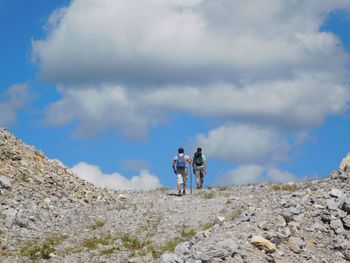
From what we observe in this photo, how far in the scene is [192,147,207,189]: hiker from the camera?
120ft

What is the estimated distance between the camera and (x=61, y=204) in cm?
3159

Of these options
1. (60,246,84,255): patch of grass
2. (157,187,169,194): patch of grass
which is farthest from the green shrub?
(157,187,169,194): patch of grass

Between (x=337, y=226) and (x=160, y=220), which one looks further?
(x=160, y=220)

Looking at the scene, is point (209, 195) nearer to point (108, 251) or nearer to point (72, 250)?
point (108, 251)

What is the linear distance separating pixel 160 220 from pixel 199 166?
9581 mm

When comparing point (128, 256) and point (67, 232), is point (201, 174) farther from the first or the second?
point (128, 256)

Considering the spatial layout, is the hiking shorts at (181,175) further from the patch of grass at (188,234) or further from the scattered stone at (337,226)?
the scattered stone at (337,226)

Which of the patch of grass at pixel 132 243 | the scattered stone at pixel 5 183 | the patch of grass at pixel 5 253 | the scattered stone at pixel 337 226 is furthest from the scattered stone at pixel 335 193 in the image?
the scattered stone at pixel 5 183

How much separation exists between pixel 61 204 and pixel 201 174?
28.8ft

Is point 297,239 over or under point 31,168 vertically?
under

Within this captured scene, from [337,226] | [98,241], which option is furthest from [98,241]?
[337,226]

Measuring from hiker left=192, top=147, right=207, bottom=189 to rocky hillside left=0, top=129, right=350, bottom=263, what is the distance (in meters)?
1.22

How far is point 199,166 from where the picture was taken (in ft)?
120

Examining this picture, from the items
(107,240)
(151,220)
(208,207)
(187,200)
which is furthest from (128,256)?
(187,200)
